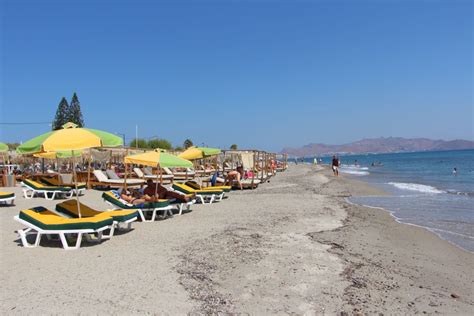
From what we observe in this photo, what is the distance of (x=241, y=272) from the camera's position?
5.18 meters

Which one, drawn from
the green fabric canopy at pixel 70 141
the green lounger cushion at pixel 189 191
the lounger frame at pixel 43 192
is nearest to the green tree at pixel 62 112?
the lounger frame at pixel 43 192

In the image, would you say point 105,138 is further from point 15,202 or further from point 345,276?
point 15,202

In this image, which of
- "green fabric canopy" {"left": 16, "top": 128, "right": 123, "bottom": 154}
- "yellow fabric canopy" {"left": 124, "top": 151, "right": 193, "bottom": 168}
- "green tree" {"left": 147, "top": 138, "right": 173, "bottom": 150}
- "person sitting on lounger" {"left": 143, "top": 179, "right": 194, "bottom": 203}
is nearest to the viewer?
"green fabric canopy" {"left": 16, "top": 128, "right": 123, "bottom": 154}

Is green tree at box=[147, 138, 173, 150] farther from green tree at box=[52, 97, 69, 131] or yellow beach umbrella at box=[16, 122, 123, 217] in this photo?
yellow beach umbrella at box=[16, 122, 123, 217]

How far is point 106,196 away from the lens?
915 cm

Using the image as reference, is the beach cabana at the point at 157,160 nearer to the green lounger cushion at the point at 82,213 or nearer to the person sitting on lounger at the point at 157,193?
the person sitting on lounger at the point at 157,193

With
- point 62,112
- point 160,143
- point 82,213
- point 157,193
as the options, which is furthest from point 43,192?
point 62,112

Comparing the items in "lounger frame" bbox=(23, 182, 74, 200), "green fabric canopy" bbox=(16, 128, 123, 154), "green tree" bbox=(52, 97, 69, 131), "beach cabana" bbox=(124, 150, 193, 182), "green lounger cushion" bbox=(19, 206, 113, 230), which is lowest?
"lounger frame" bbox=(23, 182, 74, 200)

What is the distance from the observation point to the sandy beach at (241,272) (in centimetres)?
416

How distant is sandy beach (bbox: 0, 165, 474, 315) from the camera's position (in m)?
4.16

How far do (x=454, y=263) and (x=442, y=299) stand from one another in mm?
2123

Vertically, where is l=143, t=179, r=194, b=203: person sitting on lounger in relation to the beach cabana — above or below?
below

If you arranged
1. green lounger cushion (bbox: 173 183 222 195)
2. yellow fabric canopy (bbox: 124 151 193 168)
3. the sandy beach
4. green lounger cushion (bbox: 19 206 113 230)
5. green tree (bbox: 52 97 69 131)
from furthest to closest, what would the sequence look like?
green tree (bbox: 52 97 69 131)
green lounger cushion (bbox: 173 183 222 195)
yellow fabric canopy (bbox: 124 151 193 168)
green lounger cushion (bbox: 19 206 113 230)
the sandy beach

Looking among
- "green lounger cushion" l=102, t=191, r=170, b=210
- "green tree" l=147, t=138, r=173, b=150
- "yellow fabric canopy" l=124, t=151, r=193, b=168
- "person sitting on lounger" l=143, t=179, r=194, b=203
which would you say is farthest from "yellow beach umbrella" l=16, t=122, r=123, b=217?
"green tree" l=147, t=138, r=173, b=150
